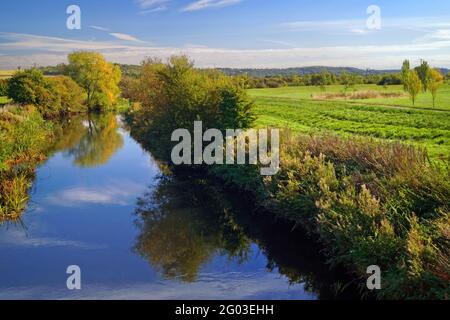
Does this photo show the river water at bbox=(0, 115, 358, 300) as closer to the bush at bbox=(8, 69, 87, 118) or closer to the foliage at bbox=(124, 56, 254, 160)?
the foliage at bbox=(124, 56, 254, 160)

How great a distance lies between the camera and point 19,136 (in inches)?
1134

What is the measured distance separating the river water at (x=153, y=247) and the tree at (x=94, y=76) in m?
44.5

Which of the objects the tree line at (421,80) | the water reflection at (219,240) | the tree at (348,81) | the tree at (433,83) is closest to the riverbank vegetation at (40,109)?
the water reflection at (219,240)

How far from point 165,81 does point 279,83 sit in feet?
246

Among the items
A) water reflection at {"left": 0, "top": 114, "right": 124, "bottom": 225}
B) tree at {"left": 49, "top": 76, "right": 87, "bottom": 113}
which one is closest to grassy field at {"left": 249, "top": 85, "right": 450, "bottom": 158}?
water reflection at {"left": 0, "top": 114, "right": 124, "bottom": 225}

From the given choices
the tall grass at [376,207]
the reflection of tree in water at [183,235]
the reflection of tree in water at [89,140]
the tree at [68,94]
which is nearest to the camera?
the tall grass at [376,207]

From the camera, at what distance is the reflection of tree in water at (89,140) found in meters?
32.6

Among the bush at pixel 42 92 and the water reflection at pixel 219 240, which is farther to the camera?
the bush at pixel 42 92

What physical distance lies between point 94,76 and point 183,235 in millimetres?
55053

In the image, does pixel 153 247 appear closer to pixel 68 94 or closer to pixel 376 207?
pixel 376 207

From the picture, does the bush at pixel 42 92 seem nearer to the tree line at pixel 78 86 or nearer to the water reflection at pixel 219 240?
the tree line at pixel 78 86

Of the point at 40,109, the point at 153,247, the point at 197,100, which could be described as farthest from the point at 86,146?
the point at 153,247

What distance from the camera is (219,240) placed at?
15.4 meters
